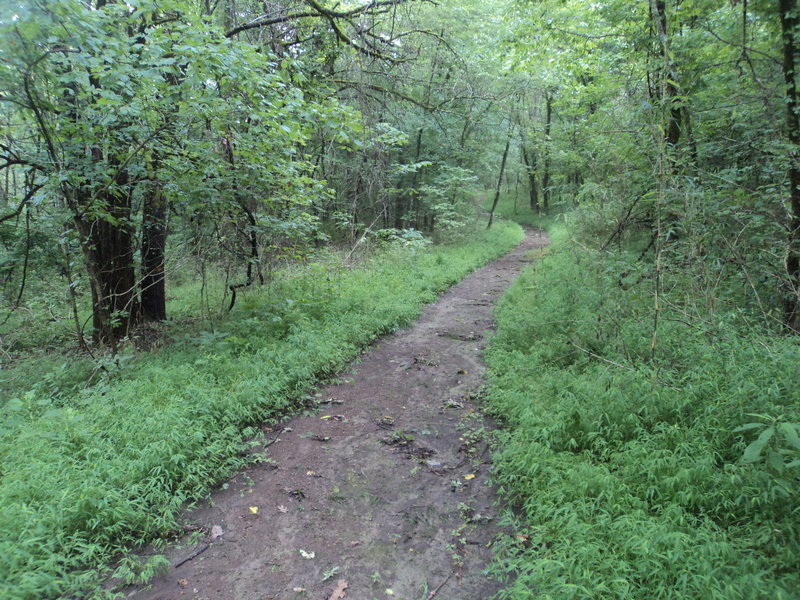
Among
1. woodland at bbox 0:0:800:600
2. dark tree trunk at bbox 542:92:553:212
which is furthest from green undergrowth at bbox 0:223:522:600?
dark tree trunk at bbox 542:92:553:212

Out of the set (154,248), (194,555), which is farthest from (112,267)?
(194,555)

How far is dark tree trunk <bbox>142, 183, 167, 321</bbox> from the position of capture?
6.60 metres

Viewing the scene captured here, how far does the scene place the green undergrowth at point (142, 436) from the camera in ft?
9.47

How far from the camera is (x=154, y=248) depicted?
714cm

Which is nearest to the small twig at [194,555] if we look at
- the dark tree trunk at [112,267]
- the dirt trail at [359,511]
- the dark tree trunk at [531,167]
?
the dirt trail at [359,511]

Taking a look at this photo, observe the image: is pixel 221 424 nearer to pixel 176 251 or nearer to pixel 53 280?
pixel 176 251

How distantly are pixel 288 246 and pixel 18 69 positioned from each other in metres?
4.74

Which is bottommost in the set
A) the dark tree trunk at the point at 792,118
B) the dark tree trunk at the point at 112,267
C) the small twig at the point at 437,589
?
the small twig at the point at 437,589

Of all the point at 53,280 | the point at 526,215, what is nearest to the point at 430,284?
the point at 53,280

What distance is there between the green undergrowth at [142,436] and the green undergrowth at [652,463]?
2723 mm

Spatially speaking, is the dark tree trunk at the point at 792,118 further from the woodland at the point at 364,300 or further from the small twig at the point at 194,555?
the small twig at the point at 194,555

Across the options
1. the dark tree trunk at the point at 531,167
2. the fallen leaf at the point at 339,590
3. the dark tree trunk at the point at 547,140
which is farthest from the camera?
the dark tree trunk at the point at 531,167

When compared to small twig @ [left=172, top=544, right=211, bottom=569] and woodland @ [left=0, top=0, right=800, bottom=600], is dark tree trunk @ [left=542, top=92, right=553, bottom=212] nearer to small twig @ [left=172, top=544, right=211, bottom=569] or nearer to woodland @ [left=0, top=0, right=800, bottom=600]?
woodland @ [left=0, top=0, right=800, bottom=600]

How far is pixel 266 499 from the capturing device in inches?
148
